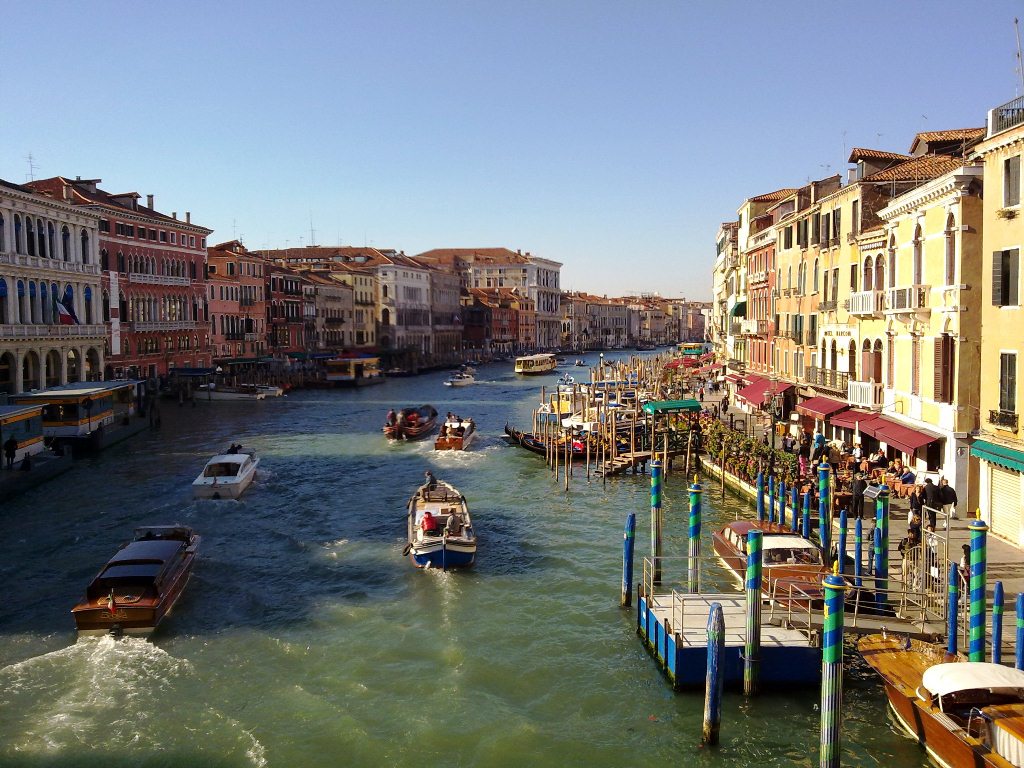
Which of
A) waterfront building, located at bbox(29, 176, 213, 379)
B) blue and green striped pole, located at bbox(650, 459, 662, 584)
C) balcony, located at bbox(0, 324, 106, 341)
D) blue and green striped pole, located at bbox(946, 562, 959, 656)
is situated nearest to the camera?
blue and green striped pole, located at bbox(946, 562, 959, 656)

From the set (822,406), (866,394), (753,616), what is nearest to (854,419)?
(866,394)

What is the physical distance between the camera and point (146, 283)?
51188mm

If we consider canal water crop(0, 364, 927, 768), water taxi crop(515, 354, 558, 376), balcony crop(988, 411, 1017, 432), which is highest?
balcony crop(988, 411, 1017, 432)

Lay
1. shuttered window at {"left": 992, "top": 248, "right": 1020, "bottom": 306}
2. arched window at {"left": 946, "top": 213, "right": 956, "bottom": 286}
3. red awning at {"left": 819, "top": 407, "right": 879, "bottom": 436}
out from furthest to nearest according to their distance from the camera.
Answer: red awning at {"left": 819, "top": 407, "right": 879, "bottom": 436} < arched window at {"left": 946, "top": 213, "right": 956, "bottom": 286} < shuttered window at {"left": 992, "top": 248, "right": 1020, "bottom": 306}

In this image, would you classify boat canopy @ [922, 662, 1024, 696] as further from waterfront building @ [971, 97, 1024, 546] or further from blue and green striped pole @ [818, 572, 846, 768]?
waterfront building @ [971, 97, 1024, 546]

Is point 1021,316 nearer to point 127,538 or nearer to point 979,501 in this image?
point 979,501

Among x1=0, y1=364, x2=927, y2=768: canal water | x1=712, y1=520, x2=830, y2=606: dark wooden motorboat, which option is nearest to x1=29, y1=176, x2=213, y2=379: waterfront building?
x1=0, y1=364, x2=927, y2=768: canal water

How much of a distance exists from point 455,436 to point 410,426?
12.6 feet

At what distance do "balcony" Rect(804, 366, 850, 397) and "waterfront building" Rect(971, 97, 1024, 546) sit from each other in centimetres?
799

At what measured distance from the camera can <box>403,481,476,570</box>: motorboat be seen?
55.1 feet

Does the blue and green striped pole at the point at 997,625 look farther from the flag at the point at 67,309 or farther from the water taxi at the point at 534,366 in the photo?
the water taxi at the point at 534,366

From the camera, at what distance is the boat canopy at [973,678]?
9023 mm

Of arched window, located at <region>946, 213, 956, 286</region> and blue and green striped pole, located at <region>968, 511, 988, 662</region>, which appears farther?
arched window, located at <region>946, 213, 956, 286</region>

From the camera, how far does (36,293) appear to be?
122ft
